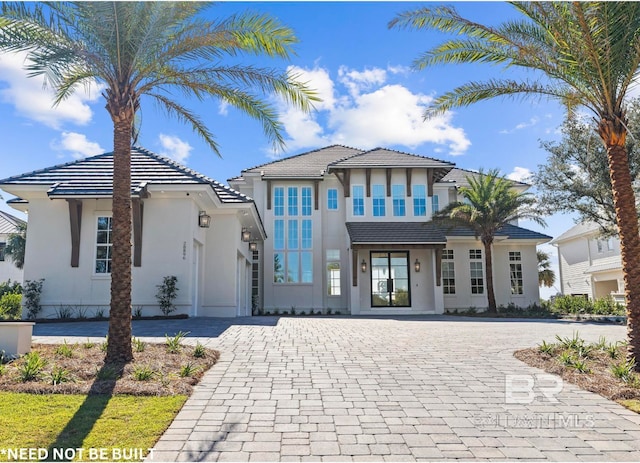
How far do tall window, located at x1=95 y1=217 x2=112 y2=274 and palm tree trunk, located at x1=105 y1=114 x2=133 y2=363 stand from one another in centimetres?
687

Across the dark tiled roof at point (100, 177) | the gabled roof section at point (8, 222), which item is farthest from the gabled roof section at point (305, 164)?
the gabled roof section at point (8, 222)

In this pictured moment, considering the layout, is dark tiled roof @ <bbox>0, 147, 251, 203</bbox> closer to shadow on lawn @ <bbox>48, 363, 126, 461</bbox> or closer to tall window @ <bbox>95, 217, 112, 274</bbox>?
tall window @ <bbox>95, 217, 112, 274</bbox>

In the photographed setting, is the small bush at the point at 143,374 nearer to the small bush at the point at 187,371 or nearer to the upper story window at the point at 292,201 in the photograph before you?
the small bush at the point at 187,371

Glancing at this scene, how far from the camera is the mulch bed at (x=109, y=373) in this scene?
5172 mm

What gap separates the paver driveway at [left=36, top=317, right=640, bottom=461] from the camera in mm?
3660

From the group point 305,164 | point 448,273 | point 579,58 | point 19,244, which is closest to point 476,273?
point 448,273

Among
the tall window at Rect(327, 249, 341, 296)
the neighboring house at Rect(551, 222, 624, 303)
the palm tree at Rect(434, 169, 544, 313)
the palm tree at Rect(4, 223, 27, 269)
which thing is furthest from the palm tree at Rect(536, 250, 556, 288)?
the palm tree at Rect(4, 223, 27, 269)

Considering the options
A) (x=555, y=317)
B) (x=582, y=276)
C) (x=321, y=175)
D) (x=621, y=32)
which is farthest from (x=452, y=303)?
(x=621, y=32)

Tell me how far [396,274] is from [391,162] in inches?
226

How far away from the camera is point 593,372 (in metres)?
6.37

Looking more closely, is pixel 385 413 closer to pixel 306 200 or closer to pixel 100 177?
pixel 100 177

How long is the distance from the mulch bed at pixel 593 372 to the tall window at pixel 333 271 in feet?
47.7

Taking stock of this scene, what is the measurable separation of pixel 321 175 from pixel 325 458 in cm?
1959

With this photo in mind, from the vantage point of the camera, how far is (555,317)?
62.1 ft
